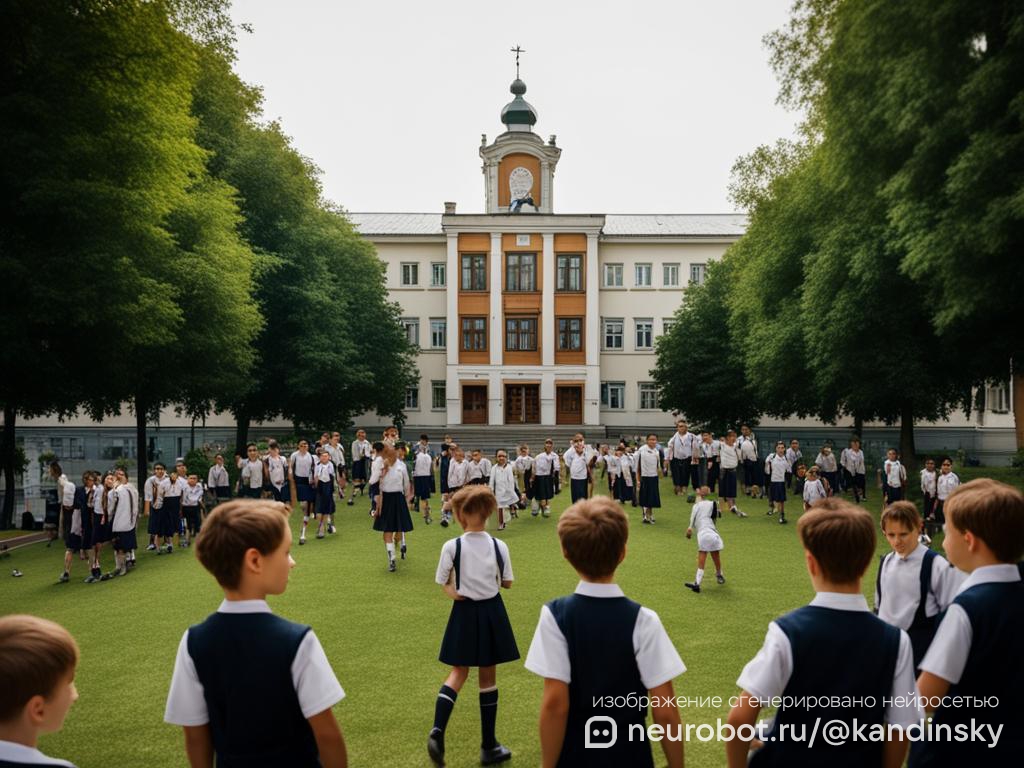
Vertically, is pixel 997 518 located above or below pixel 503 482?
above

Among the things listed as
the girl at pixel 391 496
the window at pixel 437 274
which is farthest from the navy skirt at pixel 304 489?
the window at pixel 437 274

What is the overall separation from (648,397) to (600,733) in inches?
1968

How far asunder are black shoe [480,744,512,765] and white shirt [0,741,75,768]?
4.37 metres

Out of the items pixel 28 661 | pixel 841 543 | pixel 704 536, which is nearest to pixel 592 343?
pixel 704 536

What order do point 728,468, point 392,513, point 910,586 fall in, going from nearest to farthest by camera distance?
point 910,586 → point 392,513 → point 728,468

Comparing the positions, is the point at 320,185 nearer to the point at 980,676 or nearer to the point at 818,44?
the point at 818,44

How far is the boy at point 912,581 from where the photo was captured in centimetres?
557

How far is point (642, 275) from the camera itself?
175ft

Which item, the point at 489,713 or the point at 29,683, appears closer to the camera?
the point at 29,683

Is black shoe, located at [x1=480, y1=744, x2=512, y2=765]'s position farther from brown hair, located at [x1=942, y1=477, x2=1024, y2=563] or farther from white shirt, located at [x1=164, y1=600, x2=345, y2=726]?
brown hair, located at [x1=942, y1=477, x2=1024, y2=563]

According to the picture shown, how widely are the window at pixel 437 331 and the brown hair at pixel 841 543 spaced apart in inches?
1977

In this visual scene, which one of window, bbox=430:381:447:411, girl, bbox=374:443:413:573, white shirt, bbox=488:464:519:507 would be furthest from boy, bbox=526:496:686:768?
window, bbox=430:381:447:411

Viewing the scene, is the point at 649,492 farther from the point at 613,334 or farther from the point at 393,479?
the point at 613,334

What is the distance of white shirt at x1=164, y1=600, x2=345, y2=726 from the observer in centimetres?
296
